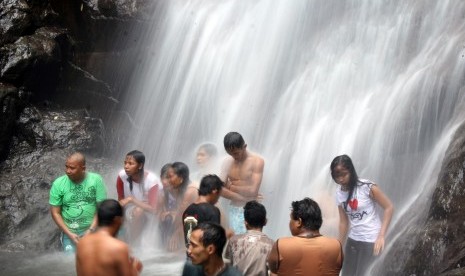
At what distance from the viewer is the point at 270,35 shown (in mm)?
11688

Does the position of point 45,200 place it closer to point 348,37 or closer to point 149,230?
point 149,230

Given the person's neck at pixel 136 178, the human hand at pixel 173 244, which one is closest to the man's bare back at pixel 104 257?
the person's neck at pixel 136 178

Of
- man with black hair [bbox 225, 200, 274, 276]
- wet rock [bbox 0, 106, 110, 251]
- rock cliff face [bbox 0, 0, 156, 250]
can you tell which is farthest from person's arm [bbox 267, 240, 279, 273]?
rock cliff face [bbox 0, 0, 156, 250]

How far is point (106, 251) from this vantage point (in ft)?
13.2

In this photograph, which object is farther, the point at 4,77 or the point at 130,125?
the point at 130,125

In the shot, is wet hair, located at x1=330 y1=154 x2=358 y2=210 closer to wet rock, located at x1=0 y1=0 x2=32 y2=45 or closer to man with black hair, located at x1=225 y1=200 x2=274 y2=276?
man with black hair, located at x1=225 y1=200 x2=274 y2=276

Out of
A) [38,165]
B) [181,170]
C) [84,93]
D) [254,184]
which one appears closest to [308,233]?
[254,184]

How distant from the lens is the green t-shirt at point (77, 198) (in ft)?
21.0

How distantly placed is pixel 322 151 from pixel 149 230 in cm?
289

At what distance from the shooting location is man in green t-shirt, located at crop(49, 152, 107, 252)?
6387 mm

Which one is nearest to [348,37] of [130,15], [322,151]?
[322,151]

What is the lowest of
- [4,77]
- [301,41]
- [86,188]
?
[86,188]

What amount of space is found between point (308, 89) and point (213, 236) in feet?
22.8

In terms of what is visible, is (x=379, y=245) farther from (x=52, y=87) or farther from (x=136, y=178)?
(x=52, y=87)
